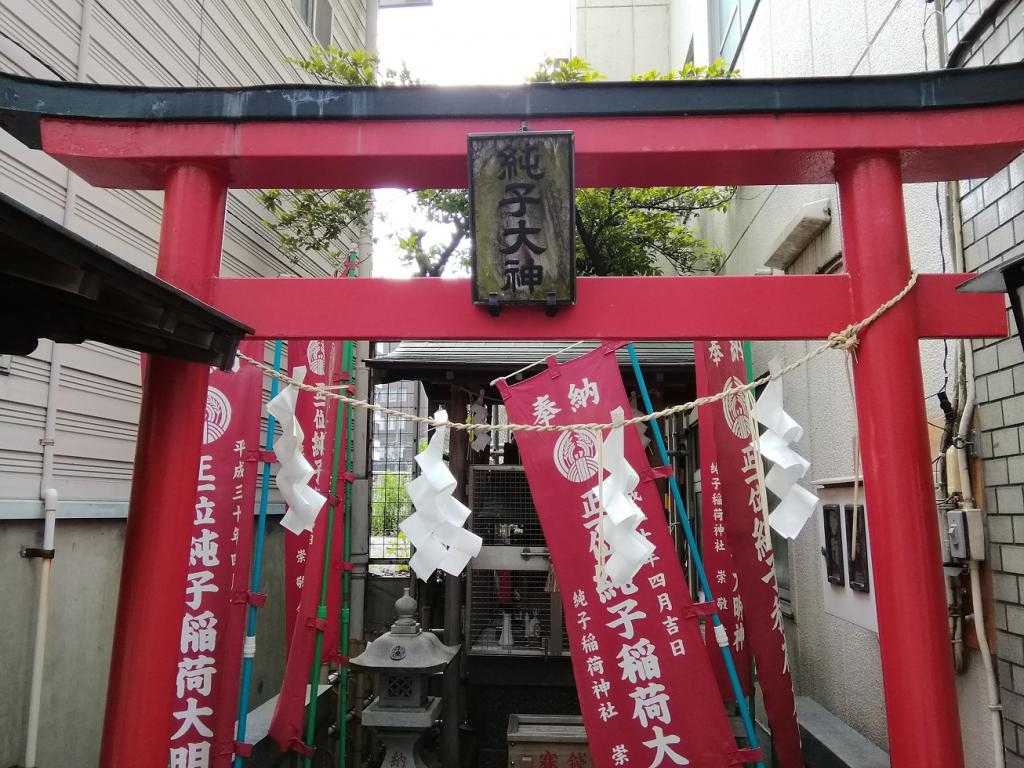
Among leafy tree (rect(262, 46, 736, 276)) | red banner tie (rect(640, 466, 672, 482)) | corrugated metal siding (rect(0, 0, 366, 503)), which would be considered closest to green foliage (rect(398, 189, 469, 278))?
leafy tree (rect(262, 46, 736, 276))

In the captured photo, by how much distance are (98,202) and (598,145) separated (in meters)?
4.84

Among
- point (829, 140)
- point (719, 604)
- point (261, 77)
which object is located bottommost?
point (719, 604)

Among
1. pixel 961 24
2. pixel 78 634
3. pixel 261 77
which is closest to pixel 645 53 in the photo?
pixel 261 77

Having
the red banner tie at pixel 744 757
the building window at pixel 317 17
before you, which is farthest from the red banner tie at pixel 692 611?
the building window at pixel 317 17

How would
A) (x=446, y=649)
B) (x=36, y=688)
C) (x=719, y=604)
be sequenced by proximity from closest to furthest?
(x=36, y=688), (x=719, y=604), (x=446, y=649)

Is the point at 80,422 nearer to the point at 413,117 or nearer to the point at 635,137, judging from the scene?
the point at 413,117

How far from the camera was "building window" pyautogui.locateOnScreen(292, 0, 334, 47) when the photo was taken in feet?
37.7

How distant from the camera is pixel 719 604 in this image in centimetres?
656

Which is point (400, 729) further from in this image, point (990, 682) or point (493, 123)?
point (493, 123)

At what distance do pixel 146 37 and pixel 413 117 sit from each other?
4929 mm

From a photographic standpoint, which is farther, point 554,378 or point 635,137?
point 554,378

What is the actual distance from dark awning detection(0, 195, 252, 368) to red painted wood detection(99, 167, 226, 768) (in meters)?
0.41

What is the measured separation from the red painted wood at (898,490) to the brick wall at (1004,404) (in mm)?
517

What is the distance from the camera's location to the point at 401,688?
22.8 ft
